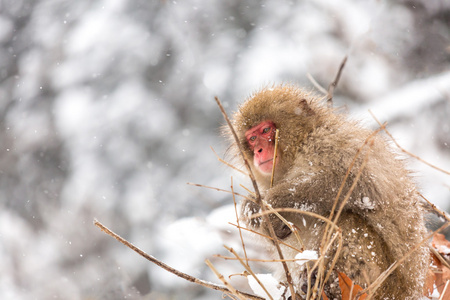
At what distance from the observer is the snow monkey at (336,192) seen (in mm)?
2121

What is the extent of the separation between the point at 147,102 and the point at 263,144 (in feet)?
16.5

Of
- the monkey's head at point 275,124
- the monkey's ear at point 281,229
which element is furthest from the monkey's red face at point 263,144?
the monkey's ear at point 281,229

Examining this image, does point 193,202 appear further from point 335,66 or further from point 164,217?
point 335,66

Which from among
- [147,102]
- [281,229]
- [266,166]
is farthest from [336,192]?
[147,102]

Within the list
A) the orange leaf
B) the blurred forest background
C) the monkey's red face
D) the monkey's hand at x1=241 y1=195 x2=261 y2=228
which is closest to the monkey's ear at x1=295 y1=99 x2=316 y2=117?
the monkey's red face

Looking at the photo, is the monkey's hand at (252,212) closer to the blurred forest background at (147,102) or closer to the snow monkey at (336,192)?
the snow monkey at (336,192)

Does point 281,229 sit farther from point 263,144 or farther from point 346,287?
point 263,144

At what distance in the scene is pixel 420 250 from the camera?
2.25 meters

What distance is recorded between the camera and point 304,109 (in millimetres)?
2752

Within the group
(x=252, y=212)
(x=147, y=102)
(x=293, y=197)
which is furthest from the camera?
(x=147, y=102)

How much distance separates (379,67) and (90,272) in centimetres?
547

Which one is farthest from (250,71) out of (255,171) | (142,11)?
(255,171)

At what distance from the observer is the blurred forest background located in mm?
6242

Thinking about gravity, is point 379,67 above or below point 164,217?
above
